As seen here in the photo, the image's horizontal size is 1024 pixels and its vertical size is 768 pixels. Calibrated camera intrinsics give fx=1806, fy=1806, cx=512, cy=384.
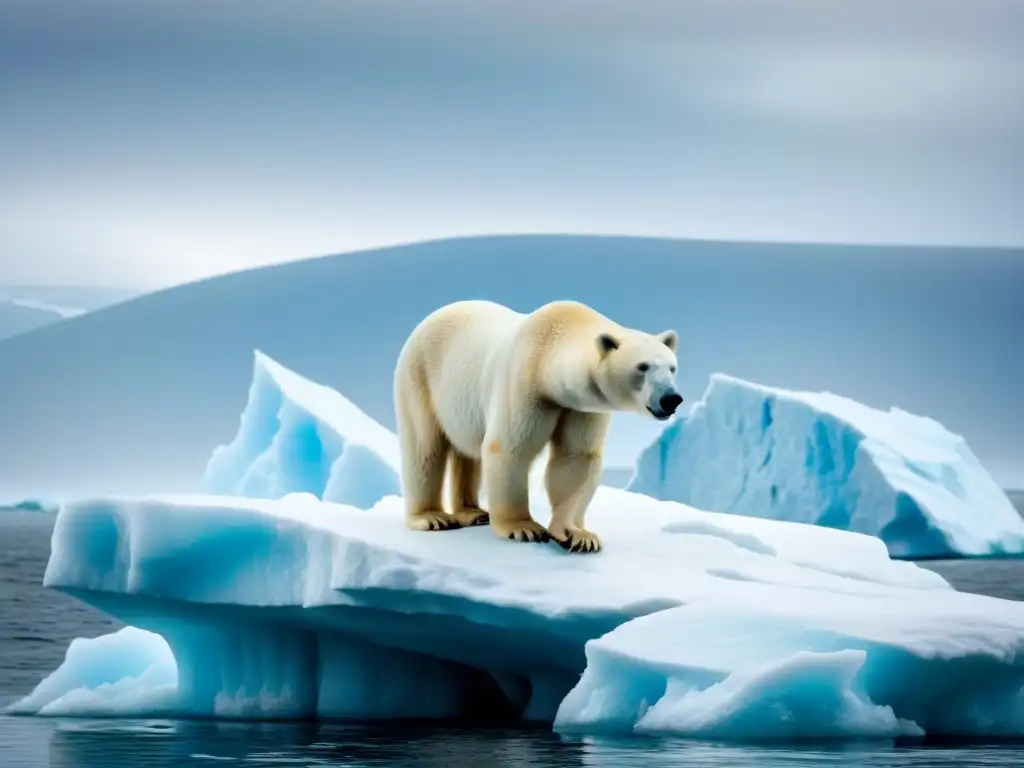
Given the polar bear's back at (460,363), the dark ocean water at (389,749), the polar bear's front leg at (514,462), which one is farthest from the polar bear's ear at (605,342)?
the dark ocean water at (389,749)

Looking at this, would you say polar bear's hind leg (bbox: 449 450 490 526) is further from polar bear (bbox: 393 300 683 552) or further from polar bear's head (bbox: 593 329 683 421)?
polar bear's head (bbox: 593 329 683 421)

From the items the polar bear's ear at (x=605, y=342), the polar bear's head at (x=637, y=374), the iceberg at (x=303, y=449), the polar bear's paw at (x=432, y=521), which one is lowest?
the polar bear's paw at (x=432, y=521)

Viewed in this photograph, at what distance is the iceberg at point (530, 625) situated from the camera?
8.70 metres

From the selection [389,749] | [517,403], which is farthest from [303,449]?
[389,749]

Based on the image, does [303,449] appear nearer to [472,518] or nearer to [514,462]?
[472,518]

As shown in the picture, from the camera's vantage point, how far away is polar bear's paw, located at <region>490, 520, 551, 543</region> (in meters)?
10.1

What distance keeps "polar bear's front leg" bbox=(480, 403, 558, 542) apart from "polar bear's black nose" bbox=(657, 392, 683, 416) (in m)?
0.96

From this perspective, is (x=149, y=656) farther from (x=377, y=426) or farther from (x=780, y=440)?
(x=780, y=440)

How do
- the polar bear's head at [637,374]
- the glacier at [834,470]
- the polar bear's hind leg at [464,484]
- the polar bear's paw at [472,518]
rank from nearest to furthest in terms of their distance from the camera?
the polar bear's head at [637,374]
the polar bear's paw at [472,518]
the polar bear's hind leg at [464,484]
the glacier at [834,470]

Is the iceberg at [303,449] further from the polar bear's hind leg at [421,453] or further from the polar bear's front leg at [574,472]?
the polar bear's front leg at [574,472]

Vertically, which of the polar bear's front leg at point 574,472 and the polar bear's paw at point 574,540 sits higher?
the polar bear's front leg at point 574,472

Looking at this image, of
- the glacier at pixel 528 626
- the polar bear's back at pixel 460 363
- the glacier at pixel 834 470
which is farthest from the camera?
the glacier at pixel 834 470

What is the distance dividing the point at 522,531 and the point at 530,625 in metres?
0.72

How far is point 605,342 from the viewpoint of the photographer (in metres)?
9.43
